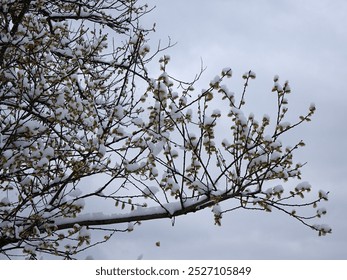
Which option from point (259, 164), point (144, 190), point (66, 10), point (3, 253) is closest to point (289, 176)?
point (259, 164)

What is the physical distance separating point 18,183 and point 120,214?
58.0 inches

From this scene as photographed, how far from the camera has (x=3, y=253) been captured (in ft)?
17.3

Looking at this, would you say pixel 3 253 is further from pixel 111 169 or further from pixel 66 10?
pixel 66 10

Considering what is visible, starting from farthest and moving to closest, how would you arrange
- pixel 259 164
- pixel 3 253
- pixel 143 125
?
1. pixel 3 253
2. pixel 143 125
3. pixel 259 164

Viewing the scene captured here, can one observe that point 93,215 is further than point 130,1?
No

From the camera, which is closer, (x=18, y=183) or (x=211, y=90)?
(x=211, y=90)

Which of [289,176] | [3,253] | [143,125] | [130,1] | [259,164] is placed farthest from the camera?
[130,1]

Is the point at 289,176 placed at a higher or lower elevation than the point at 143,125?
lower

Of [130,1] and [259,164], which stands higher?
[130,1]

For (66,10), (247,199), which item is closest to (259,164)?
(247,199)

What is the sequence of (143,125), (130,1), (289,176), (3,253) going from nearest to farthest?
(289,176)
(143,125)
(3,253)
(130,1)
